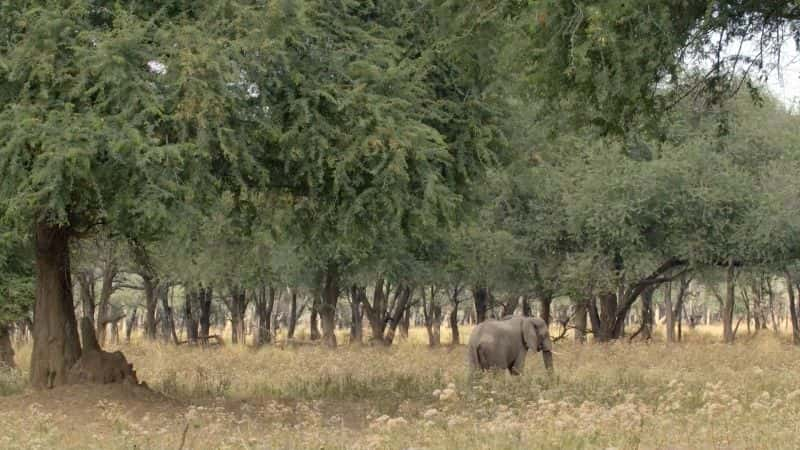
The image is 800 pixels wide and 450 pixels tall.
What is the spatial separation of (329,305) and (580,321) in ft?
37.2

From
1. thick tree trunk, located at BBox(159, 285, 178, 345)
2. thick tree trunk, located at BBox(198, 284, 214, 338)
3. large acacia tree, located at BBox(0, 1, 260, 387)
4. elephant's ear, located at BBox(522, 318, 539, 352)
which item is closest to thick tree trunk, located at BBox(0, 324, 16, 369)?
large acacia tree, located at BBox(0, 1, 260, 387)

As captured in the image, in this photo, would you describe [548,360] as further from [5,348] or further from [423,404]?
[5,348]

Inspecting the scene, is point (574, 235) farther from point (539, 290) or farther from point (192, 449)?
point (192, 449)

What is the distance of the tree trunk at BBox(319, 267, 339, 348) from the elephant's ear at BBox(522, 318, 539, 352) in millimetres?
17023

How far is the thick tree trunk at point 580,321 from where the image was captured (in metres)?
39.5

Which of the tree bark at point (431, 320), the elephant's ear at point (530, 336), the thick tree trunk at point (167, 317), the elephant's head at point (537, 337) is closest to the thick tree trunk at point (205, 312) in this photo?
the thick tree trunk at point (167, 317)

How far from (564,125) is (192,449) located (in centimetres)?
833

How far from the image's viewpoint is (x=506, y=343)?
2203 cm

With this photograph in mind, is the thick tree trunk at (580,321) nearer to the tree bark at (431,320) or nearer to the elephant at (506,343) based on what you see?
the tree bark at (431,320)

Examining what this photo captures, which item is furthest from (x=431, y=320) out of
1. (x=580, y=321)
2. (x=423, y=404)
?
(x=423, y=404)

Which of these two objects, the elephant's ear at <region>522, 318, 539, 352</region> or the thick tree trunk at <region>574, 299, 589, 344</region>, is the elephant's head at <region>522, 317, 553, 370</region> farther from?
the thick tree trunk at <region>574, 299, 589, 344</region>

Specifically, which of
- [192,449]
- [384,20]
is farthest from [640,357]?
[192,449]

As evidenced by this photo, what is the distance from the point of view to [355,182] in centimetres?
1595

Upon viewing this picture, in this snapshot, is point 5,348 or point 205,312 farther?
point 205,312
